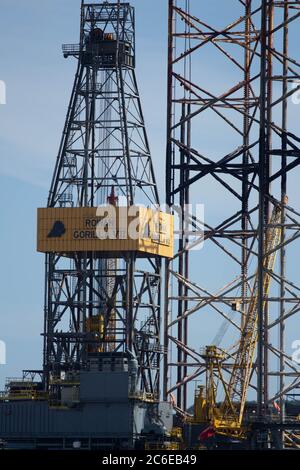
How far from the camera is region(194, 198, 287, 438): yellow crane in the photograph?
175 m

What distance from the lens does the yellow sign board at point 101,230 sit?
180375mm

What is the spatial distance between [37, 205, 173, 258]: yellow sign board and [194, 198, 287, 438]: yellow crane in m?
7.79

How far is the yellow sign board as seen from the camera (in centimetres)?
18038

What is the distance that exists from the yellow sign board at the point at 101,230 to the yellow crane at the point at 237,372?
307 inches

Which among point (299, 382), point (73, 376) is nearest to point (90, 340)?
point (73, 376)

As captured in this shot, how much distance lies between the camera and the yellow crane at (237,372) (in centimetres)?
17525

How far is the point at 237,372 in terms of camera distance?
181250mm

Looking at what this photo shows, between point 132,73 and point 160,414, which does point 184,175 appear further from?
point 160,414

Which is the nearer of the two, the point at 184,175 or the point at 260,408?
the point at 260,408

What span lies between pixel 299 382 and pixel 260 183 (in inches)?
528

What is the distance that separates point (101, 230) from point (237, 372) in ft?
42.6

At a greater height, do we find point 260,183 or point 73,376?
point 260,183

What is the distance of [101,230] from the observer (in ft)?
593

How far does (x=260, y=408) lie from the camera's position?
174m
